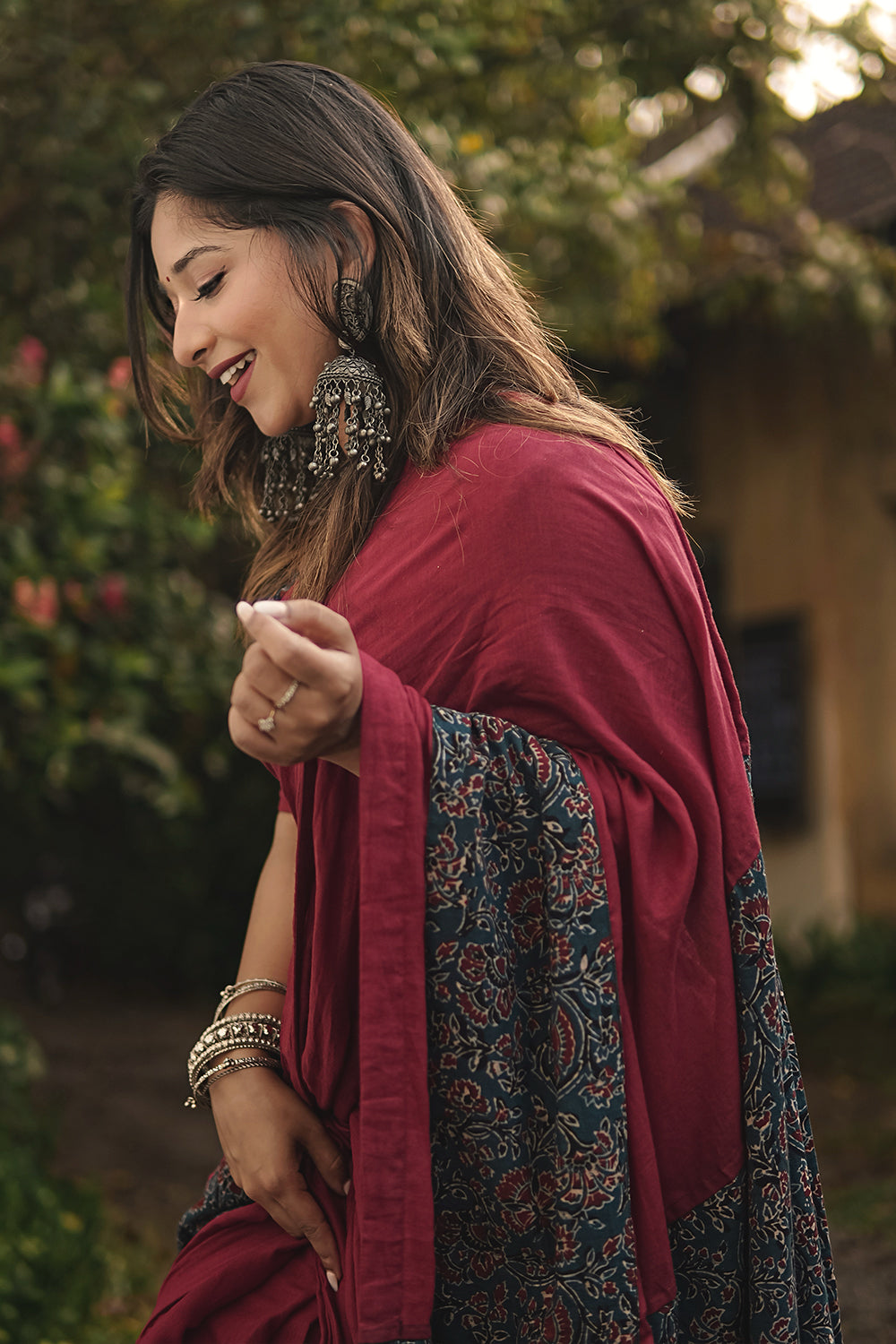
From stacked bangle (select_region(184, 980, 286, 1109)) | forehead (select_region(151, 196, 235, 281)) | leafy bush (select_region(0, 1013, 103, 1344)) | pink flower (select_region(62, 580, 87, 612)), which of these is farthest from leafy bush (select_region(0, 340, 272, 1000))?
stacked bangle (select_region(184, 980, 286, 1109))

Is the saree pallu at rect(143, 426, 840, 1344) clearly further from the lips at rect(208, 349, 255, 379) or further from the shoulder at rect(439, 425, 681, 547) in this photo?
the lips at rect(208, 349, 255, 379)

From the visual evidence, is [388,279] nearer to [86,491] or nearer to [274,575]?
[274,575]

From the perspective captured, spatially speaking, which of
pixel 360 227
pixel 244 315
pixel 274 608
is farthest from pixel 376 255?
pixel 274 608

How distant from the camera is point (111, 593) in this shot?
12.1ft

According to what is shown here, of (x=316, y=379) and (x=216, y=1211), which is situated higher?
(x=316, y=379)

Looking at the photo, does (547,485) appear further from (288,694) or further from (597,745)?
(288,694)

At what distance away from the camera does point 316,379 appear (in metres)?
1.62

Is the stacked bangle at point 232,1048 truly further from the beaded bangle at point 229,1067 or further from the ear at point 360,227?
the ear at point 360,227

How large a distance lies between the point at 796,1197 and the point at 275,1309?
23.7 inches

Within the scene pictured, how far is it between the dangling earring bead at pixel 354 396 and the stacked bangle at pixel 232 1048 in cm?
67

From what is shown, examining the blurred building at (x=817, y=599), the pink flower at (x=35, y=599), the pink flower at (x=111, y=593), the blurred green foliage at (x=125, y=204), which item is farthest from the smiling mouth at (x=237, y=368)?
the blurred building at (x=817, y=599)

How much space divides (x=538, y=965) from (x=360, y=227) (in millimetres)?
892

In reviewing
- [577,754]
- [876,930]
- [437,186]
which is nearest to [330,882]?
[577,754]

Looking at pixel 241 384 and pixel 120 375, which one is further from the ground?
pixel 120 375
